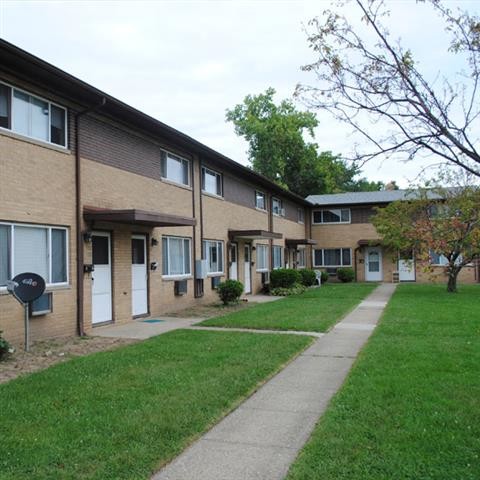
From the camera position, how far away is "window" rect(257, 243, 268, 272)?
83.6ft

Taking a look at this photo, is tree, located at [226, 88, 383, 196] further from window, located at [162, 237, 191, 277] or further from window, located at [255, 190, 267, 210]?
window, located at [162, 237, 191, 277]

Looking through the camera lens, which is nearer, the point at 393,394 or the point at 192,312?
the point at 393,394

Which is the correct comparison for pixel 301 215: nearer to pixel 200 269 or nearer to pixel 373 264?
pixel 373 264

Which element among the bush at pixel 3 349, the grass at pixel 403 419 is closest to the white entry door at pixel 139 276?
the bush at pixel 3 349

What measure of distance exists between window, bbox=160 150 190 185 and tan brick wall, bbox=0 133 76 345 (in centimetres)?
469

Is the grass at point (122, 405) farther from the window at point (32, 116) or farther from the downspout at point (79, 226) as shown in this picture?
the window at point (32, 116)

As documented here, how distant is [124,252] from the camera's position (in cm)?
1372

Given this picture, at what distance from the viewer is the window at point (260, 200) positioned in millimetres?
25934

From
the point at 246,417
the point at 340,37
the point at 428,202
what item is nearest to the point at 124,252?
the point at 246,417

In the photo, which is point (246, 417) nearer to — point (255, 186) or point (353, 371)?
point (353, 371)

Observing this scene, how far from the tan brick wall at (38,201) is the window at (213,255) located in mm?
7789

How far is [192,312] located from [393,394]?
396 inches

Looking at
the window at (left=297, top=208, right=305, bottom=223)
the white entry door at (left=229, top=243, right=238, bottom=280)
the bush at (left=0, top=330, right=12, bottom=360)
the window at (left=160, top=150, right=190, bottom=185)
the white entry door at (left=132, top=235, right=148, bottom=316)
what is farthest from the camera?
the window at (left=297, top=208, right=305, bottom=223)

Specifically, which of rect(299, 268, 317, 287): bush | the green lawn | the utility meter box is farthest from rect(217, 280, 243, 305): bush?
rect(299, 268, 317, 287): bush
